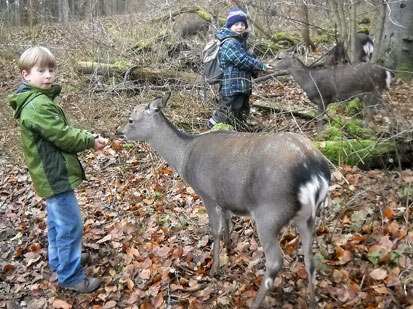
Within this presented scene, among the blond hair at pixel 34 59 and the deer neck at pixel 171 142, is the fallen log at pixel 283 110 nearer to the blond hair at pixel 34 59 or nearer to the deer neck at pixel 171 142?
the deer neck at pixel 171 142

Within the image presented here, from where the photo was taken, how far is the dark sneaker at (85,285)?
4.59 metres

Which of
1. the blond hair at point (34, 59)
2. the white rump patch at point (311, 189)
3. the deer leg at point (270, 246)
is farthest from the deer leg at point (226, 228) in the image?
the blond hair at point (34, 59)

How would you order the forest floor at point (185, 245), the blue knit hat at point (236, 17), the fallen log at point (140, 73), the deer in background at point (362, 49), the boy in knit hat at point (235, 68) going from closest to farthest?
the forest floor at point (185, 245) < the blue knit hat at point (236, 17) < the boy in knit hat at point (235, 68) < the deer in background at point (362, 49) < the fallen log at point (140, 73)

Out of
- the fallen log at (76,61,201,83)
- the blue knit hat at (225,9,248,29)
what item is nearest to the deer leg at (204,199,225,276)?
the blue knit hat at (225,9,248,29)

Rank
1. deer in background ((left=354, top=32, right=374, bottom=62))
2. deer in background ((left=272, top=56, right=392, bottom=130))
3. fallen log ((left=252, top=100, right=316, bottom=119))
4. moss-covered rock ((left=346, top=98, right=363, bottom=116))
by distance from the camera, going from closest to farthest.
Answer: fallen log ((left=252, top=100, right=316, bottom=119)), deer in background ((left=272, top=56, right=392, bottom=130)), moss-covered rock ((left=346, top=98, right=363, bottom=116)), deer in background ((left=354, top=32, right=374, bottom=62))

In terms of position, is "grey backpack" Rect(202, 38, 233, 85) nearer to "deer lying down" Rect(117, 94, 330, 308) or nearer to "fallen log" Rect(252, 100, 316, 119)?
"fallen log" Rect(252, 100, 316, 119)

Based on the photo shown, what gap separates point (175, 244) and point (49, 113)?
2.07m

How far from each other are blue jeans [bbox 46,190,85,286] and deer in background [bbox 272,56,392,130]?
4.66m

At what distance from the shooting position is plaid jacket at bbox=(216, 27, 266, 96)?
22.6ft

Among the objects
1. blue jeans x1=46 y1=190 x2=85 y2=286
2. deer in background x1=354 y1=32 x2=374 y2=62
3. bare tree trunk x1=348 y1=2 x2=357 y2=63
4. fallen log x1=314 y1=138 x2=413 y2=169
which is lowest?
blue jeans x1=46 y1=190 x2=85 y2=286

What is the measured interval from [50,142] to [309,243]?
2.55 metres

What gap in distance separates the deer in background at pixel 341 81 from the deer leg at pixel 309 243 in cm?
417

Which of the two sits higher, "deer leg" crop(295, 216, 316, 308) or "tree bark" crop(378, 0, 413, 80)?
"tree bark" crop(378, 0, 413, 80)

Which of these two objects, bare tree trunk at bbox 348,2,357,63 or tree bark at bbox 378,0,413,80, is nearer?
tree bark at bbox 378,0,413,80
